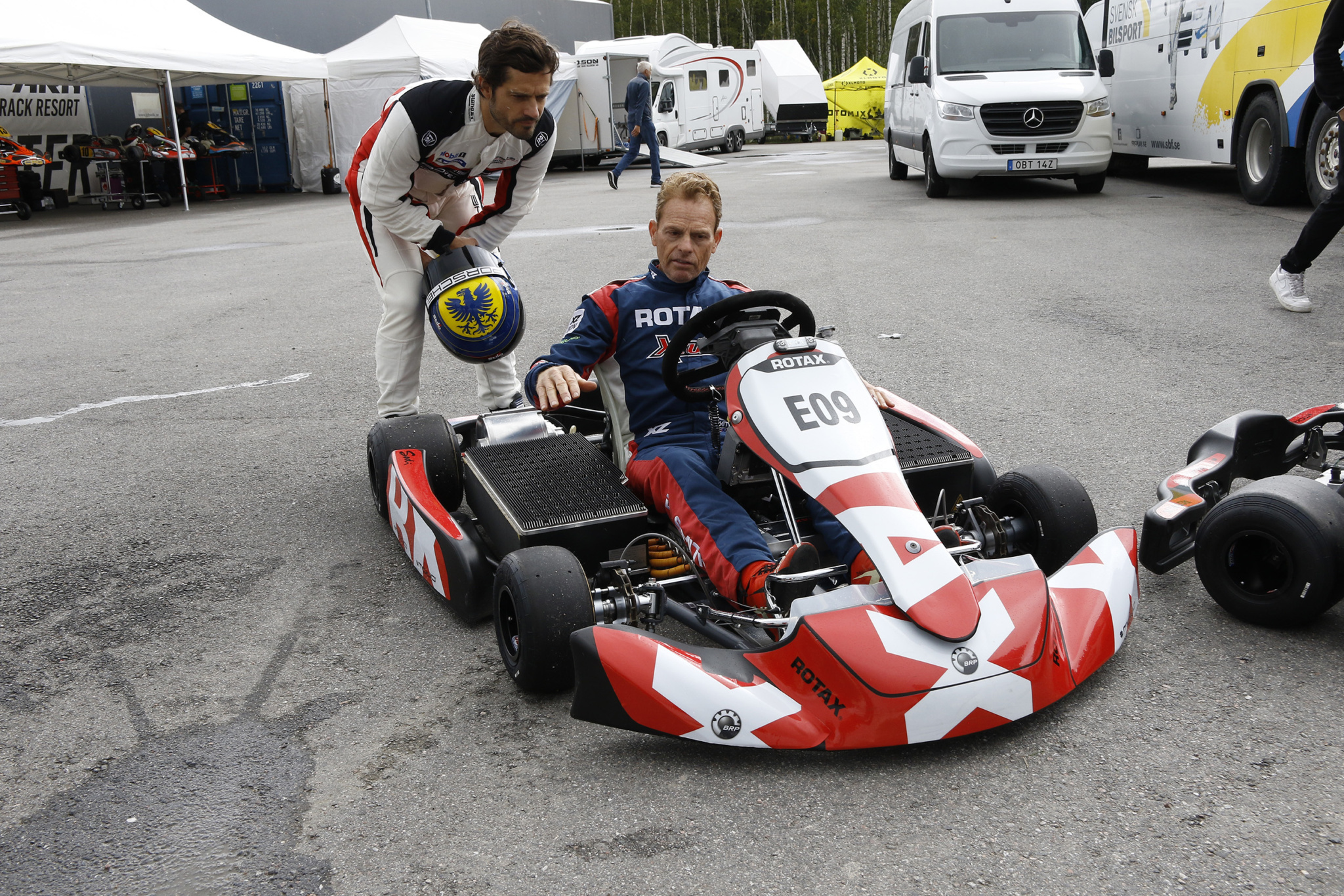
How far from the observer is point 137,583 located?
11.7 feet

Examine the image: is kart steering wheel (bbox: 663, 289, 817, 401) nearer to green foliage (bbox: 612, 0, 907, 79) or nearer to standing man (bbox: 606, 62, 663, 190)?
standing man (bbox: 606, 62, 663, 190)

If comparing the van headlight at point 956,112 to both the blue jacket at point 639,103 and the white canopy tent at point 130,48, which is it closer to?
the blue jacket at point 639,103

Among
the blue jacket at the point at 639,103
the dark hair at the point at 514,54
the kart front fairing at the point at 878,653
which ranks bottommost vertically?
the kart front fairing at the point at 878,653

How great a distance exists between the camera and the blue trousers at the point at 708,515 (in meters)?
2.72

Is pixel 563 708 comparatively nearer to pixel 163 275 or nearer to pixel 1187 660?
pixel 1187 660

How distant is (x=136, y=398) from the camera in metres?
5.94

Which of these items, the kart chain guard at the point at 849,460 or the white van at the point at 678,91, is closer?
the kart chain guard at the point at 849,460

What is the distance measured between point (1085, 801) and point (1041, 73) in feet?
39.2

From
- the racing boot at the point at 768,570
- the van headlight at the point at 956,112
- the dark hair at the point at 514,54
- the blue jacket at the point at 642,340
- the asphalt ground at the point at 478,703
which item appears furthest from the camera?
the van headlight at the point at 956,112

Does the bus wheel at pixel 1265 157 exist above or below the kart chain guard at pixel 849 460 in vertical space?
above

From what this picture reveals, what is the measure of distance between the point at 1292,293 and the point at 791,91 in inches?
1243

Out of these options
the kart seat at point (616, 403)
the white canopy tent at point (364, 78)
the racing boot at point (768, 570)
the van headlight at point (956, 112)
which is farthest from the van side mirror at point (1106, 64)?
the racing boot at point (768, 570)

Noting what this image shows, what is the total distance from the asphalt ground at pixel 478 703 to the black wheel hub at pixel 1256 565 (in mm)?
112

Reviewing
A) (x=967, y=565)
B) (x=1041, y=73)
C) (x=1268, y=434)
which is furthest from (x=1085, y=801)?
(x=1041, y=73)
